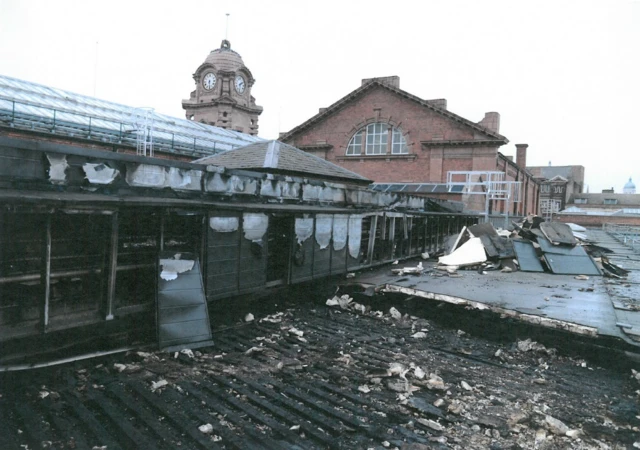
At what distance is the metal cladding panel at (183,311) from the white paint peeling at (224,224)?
0.68 m

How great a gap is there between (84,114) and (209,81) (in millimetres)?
27302

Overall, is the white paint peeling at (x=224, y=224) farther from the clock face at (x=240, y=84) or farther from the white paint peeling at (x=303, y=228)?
the clock face at (x=240, y=84)

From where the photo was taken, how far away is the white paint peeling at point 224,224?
21.2ft

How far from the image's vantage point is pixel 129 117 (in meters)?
22.4

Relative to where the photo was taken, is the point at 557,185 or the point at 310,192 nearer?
the point at 310,192

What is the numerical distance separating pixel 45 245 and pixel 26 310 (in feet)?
2.51

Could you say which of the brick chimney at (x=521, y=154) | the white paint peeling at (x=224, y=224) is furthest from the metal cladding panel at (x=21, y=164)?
the brick chimney at (x=521, y=154)

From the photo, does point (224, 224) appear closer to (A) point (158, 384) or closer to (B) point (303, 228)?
(B) point (303, 228)

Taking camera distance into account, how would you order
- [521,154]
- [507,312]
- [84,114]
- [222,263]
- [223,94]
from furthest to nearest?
[223,94]
[521,154]
[84,114]
[222,263]
[507,312]

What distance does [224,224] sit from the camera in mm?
6668

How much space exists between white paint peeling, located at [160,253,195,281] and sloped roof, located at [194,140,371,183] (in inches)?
204

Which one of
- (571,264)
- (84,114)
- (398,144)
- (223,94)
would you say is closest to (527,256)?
(571,264)

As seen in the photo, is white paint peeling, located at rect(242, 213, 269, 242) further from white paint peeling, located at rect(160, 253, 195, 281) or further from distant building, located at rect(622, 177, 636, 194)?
distant building, located at rect(622, 177, 636, 194)

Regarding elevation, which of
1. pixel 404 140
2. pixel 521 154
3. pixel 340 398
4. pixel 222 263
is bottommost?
pixel 340 398
